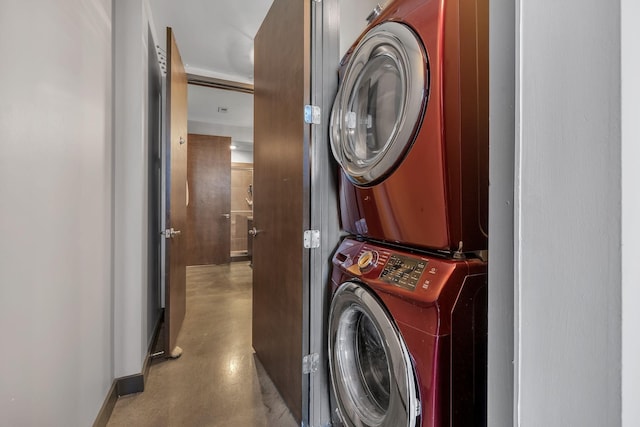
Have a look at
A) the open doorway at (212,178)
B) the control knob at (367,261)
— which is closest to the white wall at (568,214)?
the control knob at (367,261)

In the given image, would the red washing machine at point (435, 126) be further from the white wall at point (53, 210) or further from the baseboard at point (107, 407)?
the baseboard at point (107, 407)

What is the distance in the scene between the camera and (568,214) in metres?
0.36

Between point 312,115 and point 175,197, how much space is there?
140 centimetres

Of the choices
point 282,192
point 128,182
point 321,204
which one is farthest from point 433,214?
point 128,182

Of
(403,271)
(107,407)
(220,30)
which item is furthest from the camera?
(220,30)

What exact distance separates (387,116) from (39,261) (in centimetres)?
129

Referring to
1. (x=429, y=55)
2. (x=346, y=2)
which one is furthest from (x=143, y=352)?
(x=346, y=2)

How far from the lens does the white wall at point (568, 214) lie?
331 mm

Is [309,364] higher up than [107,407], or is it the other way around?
[309,364]

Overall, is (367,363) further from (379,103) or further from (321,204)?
(379,103)

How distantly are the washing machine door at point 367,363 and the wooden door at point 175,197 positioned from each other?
4.59 ft
